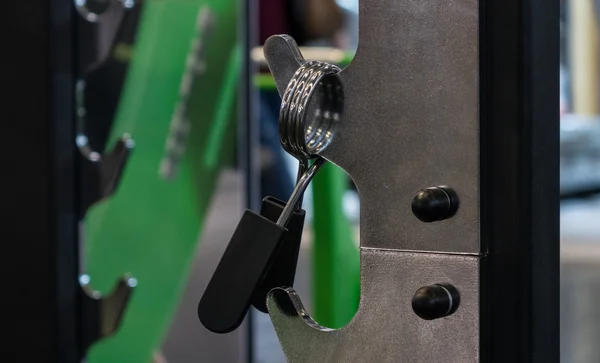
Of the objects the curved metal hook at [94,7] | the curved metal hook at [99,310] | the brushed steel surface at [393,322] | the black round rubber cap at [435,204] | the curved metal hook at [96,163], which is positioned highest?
the curved metal hook at [94,7]

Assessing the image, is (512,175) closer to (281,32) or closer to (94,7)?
(94,7)

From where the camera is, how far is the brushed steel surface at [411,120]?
39 cm

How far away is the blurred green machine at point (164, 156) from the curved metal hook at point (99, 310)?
19.9 inches

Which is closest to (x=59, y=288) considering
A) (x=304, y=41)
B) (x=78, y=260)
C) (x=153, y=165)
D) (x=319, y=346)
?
(x=78, y=260)

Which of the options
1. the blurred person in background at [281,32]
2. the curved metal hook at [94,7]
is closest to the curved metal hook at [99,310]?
the curved metal hook at [94,7]

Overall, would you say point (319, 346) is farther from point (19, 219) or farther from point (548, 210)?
point (19, 219)

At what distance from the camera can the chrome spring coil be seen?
405mm

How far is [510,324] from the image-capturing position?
0.39m

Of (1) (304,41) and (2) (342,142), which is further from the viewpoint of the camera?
(1) (304,41)

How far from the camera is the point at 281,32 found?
3744 mm

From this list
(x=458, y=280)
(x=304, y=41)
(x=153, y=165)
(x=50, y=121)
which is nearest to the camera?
(x=458, y=280)

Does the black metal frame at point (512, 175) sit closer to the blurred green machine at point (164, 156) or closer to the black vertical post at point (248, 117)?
the blurred green machine at point (164, 156)

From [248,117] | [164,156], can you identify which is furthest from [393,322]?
[248,117]

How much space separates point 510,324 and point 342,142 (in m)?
0.11
